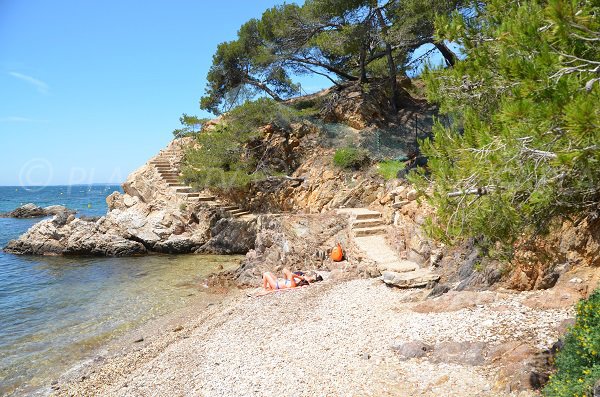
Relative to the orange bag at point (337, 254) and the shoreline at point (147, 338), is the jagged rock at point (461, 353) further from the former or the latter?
the orange bag at point (337, 254)

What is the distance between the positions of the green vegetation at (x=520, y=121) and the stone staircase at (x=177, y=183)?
17998 mm

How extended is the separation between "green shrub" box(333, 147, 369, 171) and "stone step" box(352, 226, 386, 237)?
6.30m

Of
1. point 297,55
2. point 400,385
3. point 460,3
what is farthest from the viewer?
point 297,55

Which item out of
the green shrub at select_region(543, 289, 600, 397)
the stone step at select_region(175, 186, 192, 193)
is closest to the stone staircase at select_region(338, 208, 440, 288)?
the green shrub at select_region(543, 289, 600, 397)

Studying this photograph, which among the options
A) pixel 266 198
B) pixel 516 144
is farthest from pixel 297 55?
pixel 516 144

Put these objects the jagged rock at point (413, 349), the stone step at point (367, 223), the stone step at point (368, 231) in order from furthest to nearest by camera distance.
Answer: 1. the stone step at point (367, 223)
2. the stone step at point (368, 231)
3. the jagged rock at point (413, 349)

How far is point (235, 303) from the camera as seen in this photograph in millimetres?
12258

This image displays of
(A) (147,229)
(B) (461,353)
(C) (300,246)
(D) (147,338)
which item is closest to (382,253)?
(C) (300,246)

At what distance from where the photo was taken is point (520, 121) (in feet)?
12.1

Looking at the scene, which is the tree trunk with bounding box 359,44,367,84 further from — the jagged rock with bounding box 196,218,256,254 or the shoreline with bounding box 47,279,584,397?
the shoreline with bounding box 47,279,584,397

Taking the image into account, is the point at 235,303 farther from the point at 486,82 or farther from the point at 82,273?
the point at 82,273

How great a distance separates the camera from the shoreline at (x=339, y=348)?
220 inches

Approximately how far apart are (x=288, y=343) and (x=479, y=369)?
11.4 feet

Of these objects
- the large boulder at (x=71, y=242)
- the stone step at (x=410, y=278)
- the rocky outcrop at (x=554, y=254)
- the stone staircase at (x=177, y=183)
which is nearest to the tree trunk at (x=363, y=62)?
the stone staircase at (x=177, y=183)
